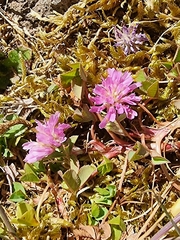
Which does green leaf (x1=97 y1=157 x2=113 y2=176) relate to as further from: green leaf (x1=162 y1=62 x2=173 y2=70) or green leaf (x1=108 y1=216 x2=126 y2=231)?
green leaf (x1=162 y1=62 x2=173 y2=70)

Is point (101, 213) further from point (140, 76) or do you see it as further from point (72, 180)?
point (140, 76)

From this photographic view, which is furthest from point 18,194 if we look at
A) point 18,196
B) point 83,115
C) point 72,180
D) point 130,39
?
point 130,39

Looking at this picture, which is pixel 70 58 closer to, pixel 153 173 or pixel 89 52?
pixel 89 52

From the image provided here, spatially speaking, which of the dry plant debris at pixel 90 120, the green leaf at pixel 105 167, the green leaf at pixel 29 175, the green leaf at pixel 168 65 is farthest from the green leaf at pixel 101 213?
the green leaf at pixel 168 65

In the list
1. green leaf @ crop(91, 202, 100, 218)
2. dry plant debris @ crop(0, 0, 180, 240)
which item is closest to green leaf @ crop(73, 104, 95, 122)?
dry plant debris @ crop(0, 0, 180, 240)

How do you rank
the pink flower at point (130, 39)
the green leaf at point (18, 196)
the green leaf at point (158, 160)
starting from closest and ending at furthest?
the green leaf at point (158, 160)
the green leaf at point (18, 196)
the pink flower at point (130, 39)

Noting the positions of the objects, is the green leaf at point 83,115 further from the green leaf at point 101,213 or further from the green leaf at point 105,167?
the green leaf at point 101,213
